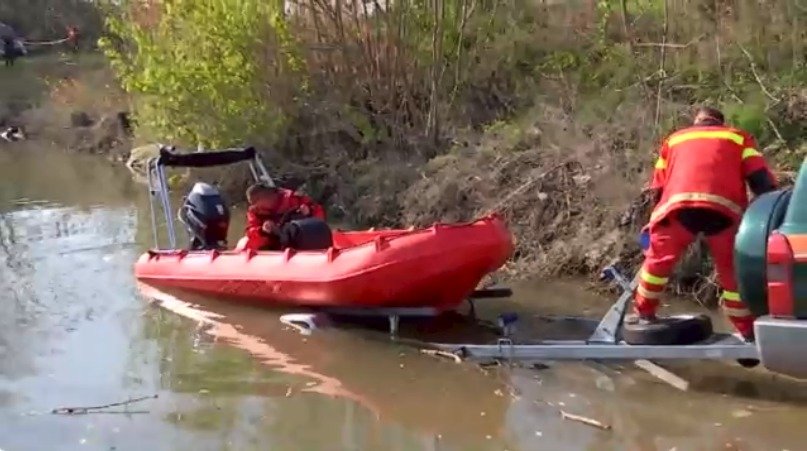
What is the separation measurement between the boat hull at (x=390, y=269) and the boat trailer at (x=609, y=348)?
0.50 meters

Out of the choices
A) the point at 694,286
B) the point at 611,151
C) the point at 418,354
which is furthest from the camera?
the point at 611,151

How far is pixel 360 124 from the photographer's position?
45.1 ft

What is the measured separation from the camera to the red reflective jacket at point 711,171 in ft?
21.1

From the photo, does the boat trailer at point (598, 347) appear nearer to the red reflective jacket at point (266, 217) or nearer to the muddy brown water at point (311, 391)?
the muddy brown water at point (311, 391)

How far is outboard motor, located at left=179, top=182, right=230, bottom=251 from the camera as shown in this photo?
32.9 feet

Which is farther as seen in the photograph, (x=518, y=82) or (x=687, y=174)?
(x=518, y=82)

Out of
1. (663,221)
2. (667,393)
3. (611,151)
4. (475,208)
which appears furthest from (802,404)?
(475,208)

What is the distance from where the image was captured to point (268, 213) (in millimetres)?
9297

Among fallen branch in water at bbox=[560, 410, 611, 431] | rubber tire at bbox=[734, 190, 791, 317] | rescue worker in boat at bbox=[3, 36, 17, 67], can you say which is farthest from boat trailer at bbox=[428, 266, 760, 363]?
rescue worker in boat at bbox=[3, 36, 17, 67]

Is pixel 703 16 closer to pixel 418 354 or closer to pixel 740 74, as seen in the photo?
pixel 740 74

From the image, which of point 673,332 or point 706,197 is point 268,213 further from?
point 706,197

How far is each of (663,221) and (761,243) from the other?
3.09 ft

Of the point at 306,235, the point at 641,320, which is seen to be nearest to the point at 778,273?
the point at 641,320

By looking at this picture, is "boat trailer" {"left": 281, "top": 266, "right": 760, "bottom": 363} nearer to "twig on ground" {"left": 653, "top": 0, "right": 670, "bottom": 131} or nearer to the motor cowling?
the motor cowling
